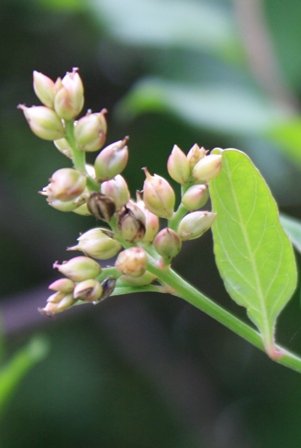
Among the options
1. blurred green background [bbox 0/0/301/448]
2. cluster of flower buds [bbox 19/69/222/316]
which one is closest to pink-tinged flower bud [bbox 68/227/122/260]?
cluster of flower buds [bbox 19/69/222/316]

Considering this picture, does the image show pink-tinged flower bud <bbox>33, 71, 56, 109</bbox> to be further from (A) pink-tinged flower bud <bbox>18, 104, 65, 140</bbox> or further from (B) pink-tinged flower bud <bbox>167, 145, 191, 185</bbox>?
(B) pink-tinged flower bud <bbox>167, 145, 191, 185</bbox>

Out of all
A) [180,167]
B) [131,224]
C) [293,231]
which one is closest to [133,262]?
[131,224]

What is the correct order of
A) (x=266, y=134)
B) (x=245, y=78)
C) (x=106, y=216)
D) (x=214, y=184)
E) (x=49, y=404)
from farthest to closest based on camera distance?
(x=49, y=404) < (x=245, y=78) < (x=266, y=134) < (x=214, y=184) < (x=106, y=216)

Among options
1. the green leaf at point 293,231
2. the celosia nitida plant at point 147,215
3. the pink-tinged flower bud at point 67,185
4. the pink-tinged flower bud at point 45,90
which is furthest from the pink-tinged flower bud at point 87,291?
the green leaf at point 293,231

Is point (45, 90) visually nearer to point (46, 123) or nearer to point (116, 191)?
point (46, 123)

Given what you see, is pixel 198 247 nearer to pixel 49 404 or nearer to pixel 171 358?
pixel 171 358

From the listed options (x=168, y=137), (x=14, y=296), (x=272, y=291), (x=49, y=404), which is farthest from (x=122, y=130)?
(x=272, y=291)
